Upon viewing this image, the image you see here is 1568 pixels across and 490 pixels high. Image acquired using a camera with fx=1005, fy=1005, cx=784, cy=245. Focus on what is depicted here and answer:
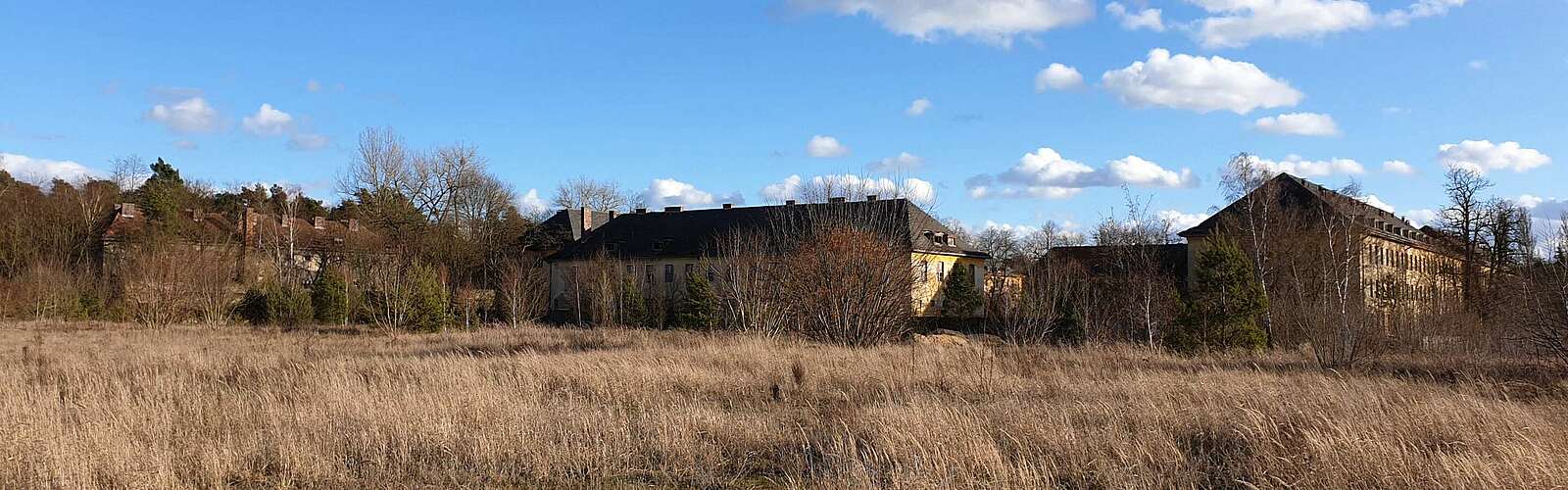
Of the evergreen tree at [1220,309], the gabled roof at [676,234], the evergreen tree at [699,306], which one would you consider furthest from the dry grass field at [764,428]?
the gabled roof at [676,234]

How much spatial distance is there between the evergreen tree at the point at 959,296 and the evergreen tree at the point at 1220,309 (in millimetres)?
23663

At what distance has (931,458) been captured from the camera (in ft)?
22.5

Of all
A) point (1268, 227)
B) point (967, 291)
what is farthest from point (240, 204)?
point (1268, 227)

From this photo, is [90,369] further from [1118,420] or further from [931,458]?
[1118,420]

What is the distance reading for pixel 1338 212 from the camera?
109ft

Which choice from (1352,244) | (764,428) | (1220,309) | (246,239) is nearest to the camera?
(764,428)

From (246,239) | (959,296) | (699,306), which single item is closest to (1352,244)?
(959,296)

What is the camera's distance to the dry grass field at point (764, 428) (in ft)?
21.3

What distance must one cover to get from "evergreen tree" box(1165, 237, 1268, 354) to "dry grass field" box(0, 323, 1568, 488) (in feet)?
24.2

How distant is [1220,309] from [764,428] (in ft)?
51.5

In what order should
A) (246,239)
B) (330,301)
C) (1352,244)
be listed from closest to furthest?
(1352,244), (330,301), (246,239)

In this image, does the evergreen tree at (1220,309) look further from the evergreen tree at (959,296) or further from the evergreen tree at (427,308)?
the evergreen tree at (959,296)

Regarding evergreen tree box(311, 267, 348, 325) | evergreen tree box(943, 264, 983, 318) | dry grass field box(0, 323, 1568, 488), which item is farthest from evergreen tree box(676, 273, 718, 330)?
dry grass field box(0, 323, 1568, 488)

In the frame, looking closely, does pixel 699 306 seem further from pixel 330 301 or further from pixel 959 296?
pixel 959 296
